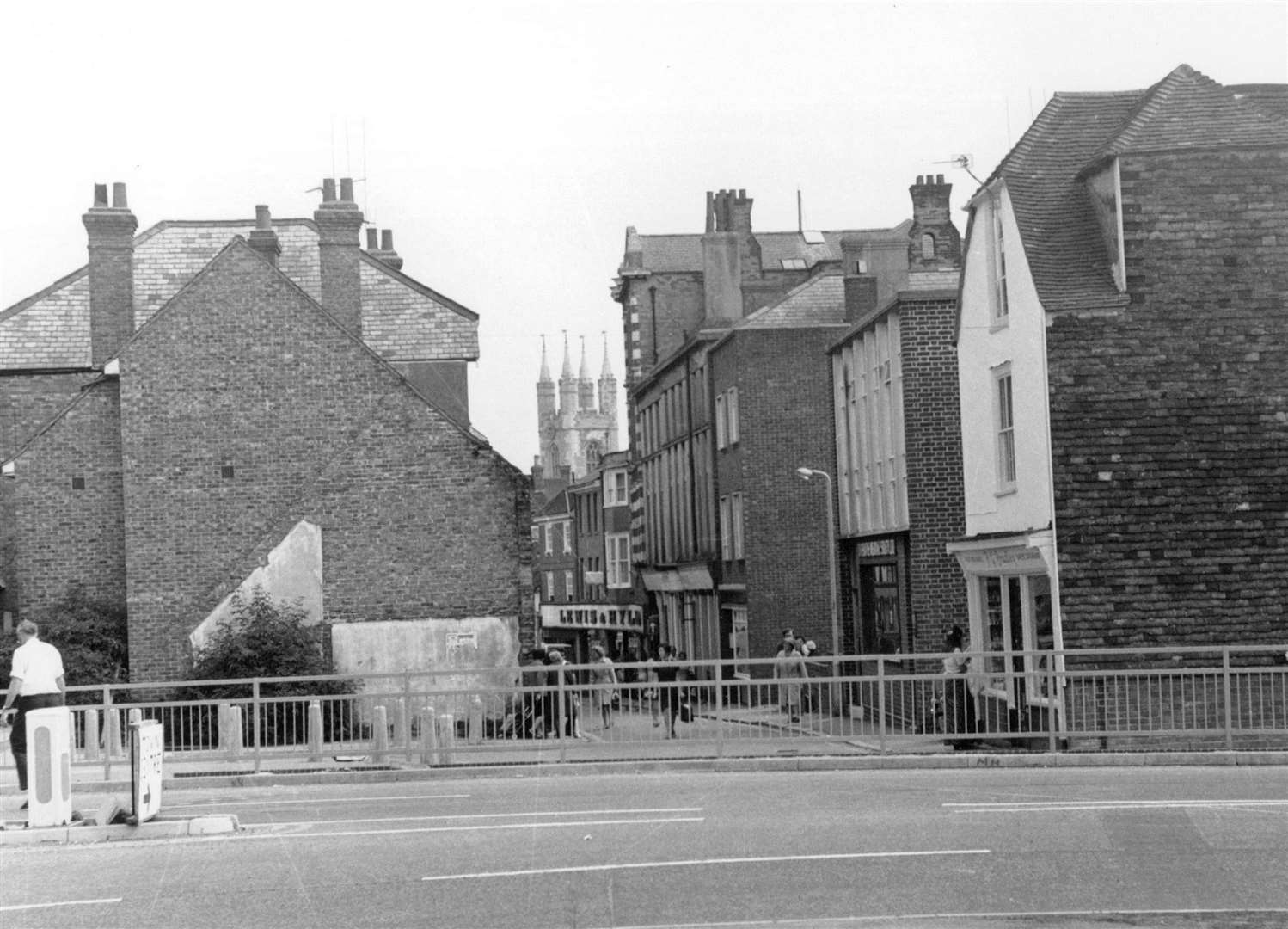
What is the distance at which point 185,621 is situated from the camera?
110 ft

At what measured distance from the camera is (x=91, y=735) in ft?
72.6

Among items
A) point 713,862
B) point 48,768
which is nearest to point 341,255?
point 48,768

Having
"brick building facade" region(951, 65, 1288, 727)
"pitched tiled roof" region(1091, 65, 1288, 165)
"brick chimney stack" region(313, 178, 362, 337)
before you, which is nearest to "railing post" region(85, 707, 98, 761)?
"brick building facade" region(951, 65, 1288, 727)

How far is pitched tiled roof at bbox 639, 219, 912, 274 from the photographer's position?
68062mm

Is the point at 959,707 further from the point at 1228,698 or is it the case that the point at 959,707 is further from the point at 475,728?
the point at 475,728

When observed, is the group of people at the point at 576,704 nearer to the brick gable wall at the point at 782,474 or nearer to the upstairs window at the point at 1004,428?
the upstairs window at the point at 1004,428

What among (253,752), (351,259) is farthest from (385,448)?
(253,752)

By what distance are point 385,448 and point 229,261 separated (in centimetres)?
456

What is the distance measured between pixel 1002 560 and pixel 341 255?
20588 mm

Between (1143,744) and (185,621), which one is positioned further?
(185,621)

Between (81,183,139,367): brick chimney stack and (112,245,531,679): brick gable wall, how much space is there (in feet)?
21.5

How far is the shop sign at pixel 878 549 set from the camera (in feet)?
119

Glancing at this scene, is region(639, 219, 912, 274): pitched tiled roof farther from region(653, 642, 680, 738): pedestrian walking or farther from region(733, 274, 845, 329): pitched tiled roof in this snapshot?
region(653, 642, 680, 738): pedestrian walking

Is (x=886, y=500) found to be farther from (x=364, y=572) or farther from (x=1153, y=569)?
(x=1153, y=569)
